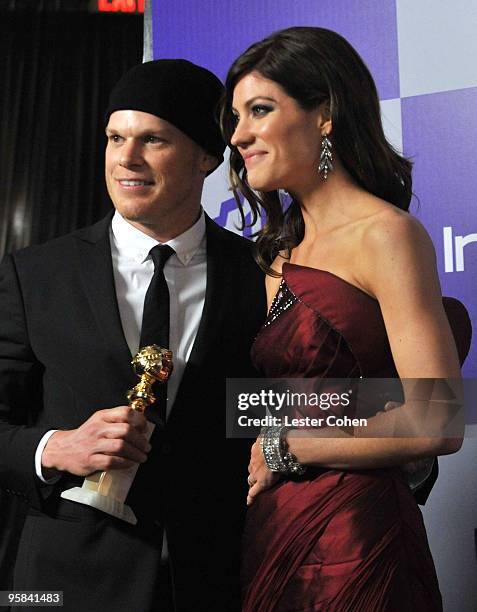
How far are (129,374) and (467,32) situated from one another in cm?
137

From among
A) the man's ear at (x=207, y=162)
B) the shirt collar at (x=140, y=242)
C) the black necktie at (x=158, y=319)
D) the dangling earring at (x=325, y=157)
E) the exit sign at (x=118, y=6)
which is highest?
the exit sign at (x=118, y=6)

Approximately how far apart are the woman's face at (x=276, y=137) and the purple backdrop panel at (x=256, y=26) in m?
0.81

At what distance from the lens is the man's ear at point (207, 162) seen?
→ 212cm

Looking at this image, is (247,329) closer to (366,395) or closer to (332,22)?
(366,395)

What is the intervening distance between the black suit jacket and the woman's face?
243mm

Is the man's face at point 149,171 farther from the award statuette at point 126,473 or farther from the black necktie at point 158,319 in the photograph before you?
the award statuette at point 126,473

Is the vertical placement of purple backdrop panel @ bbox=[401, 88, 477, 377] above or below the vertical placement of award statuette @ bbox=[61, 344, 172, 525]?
above

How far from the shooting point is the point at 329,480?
1.76 meters

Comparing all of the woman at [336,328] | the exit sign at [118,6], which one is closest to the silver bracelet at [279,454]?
the woman at [336,328]

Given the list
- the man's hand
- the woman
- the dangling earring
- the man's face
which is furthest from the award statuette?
the dangling earring

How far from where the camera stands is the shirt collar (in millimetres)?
2010

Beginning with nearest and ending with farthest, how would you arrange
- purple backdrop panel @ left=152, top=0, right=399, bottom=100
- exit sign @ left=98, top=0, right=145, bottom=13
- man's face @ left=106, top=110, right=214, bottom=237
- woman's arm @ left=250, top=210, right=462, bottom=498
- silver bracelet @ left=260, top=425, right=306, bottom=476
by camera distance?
woman's arm @ left=250, top=210, right=462, bottom=498
silver bracelet @ left=260, top=425, right=306, bottom=476
man's face @ left=106, top=110, right=214, bottom=237
purple backdrop panel @ left=152, top=0, right=399, bottom=100
exit sign @ left=98, top=0, right=145, bottom=13

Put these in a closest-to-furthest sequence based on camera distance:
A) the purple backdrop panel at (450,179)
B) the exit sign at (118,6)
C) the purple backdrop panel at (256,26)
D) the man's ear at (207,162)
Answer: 1. the man's ear at (207,162)
2. the purple backdrop panel at (450,179)
3. the purple backdrop panel at (256,26)
4. the exit sign at (118,6)

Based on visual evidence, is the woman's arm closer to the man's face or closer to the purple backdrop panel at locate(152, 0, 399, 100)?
the man's face
